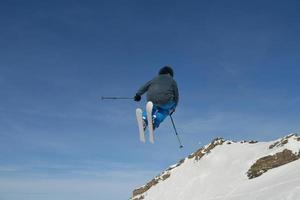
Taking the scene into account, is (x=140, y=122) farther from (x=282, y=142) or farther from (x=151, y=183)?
(x=151, y=183)

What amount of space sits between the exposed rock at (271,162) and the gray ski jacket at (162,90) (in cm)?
1738

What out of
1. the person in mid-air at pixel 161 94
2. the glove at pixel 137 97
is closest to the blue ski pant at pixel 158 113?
the person in mid-air at pixel 161 94

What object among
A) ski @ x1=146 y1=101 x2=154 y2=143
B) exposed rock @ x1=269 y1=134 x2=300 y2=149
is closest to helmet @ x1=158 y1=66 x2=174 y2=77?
ski @ x1=146 y1=101 x2=154 y2=143

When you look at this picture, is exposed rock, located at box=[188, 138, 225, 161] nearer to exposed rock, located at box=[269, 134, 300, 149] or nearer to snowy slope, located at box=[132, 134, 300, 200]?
snowy slope, located at box=[132, 134, 300, 200]

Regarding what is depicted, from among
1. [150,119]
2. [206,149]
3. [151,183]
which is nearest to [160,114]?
[150,119]

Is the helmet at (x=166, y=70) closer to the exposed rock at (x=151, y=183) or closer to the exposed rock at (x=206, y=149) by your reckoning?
the exposed rock at (x=206, y=149)

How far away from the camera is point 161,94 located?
12.8m

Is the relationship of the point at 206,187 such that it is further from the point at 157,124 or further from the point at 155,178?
the point at 157,124

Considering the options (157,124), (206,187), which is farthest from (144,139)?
(206,187)

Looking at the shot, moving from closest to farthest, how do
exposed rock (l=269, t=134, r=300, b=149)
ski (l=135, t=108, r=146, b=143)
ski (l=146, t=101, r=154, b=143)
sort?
1. ski (l=146, t=101, r=154, b=143)
2. ski (l=135, t=108, r=146, b=143)
3. exposed rock (l=269, t=134, r=300, b=149)

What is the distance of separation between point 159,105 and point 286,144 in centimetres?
2550

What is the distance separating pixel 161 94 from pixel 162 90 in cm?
13

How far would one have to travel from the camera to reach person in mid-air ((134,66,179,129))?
12.8 meters

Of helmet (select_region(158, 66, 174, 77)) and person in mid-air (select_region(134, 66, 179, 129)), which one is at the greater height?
helmet (select_region(158, 66, 174, 77))
